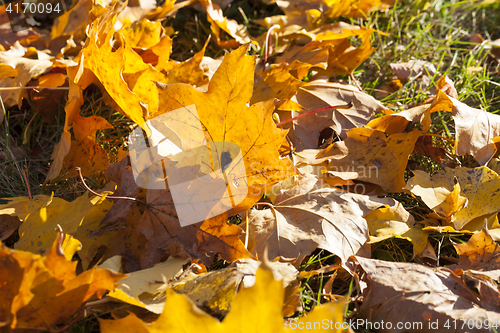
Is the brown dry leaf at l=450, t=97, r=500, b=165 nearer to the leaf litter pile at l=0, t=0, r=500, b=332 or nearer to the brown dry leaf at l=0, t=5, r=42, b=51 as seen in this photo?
the leaf litter pile at l=0, t=0, r=500, b=332

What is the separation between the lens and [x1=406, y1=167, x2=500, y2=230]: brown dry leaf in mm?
1039

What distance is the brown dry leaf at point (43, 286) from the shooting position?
0.67 meters

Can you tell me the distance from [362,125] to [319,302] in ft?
2.18

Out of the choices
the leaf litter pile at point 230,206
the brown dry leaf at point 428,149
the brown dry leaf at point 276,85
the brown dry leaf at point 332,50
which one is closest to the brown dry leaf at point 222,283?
the leaf litter pile at point 230,206

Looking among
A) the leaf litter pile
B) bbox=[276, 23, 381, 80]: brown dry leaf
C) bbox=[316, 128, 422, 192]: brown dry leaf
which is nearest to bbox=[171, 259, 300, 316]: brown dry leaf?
the leaf litter pile

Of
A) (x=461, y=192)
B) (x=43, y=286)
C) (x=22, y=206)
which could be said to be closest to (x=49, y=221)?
(x=22, y=206)

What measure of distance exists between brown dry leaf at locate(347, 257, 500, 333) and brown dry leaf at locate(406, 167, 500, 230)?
212 mm

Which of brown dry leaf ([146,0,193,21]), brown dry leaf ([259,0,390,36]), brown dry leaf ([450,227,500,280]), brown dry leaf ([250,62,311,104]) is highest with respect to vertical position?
brown dry leaf ([146,0,193,21])

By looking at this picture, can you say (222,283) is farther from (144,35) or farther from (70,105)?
(144,35)

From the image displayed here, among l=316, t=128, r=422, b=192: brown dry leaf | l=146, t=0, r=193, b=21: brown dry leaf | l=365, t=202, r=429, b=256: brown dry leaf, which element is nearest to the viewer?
l=365, t=202, r=429, b=256: brown dry leaf

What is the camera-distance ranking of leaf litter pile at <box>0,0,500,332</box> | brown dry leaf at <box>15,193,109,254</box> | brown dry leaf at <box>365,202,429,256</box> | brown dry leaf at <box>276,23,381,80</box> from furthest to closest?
brown dry leaf at <box>276,23,381,80</box> → brown dry leaf at <box>365,202,429,256</box> → brown dry leaf at <box>15,193,109,254</box> → leaf litter pile at <box>0,0,500,332</box>

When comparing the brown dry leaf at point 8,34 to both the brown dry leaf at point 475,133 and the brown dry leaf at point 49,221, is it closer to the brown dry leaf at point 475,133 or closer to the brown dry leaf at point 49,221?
the brown dry leaf at point 49,221

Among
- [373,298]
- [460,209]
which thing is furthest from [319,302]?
[460,209]
